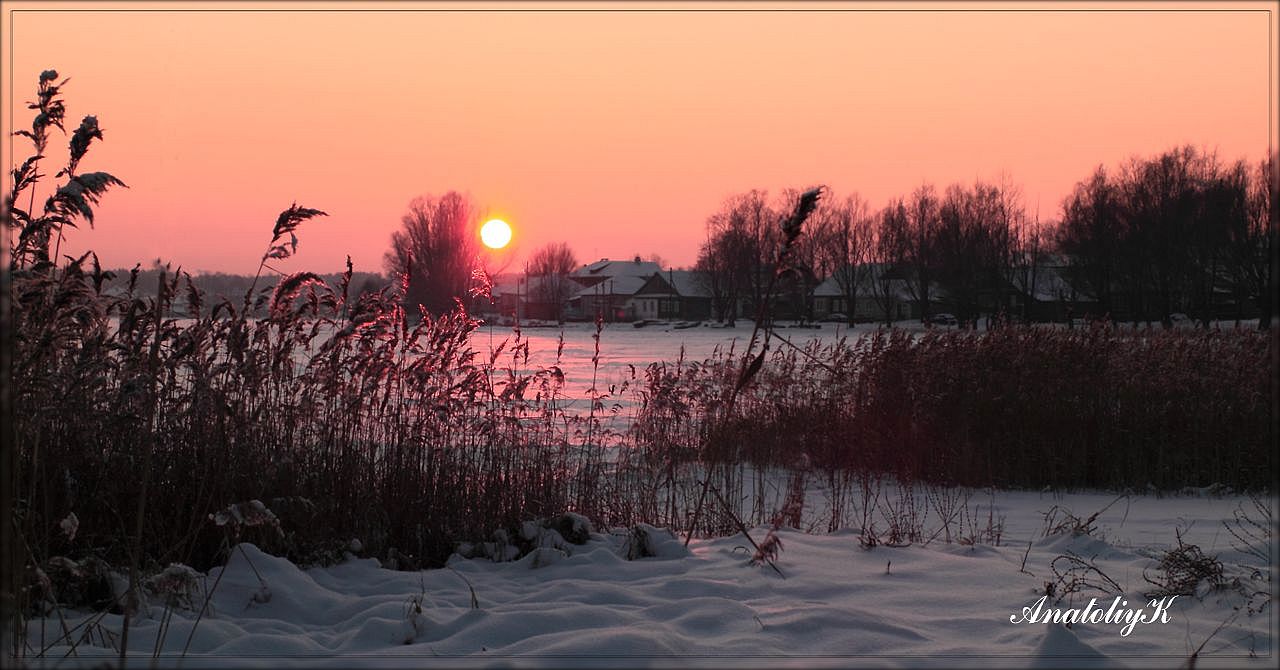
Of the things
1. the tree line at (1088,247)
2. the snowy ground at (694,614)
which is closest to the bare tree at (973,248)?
the tree line at (1088,247)

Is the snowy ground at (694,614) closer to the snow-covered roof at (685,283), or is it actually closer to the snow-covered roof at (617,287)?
the snow-covered roof at (685,283)

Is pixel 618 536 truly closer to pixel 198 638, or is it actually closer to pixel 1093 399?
pixel 198 638

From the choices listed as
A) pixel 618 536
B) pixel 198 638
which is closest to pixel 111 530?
pixel 198 638

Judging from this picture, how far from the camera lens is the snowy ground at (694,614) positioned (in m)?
3.74

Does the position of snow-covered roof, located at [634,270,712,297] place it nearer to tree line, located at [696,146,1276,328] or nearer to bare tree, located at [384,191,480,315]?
tree line, located at [696,146,1276,328]

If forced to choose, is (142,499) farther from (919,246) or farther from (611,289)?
(611,289)

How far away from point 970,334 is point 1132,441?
102 inches

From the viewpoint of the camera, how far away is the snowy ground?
3740mm

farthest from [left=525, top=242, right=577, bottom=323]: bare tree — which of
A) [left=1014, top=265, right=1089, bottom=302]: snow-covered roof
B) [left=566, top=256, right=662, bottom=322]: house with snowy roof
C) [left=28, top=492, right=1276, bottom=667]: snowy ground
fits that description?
[left=28, top=492, right=1276, bottom=667]: snowy ground

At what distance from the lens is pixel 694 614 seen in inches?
174

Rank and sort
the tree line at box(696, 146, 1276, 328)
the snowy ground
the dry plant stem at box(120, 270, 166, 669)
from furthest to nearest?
the tree line at box(696, 146, 1276, 328)
the snowy ground
the dry plant stem at box(120, 270, 166, 669)
